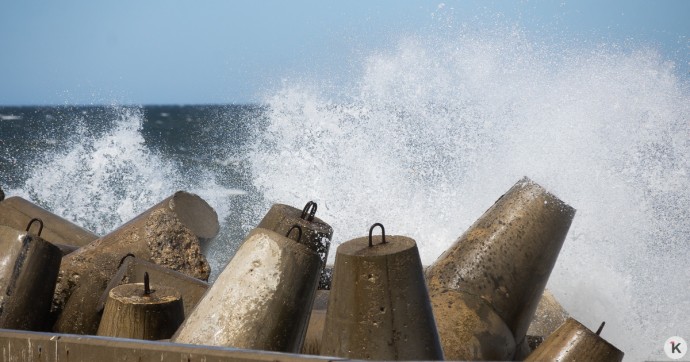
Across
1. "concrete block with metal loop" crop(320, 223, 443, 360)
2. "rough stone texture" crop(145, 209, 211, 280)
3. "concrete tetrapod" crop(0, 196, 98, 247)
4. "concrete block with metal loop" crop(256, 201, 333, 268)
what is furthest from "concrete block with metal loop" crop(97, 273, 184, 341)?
"concrete tetrapod" crop(0, 196, 98, 247)

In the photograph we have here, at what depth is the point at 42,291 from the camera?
4.34 metres

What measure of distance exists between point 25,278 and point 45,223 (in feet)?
8.84

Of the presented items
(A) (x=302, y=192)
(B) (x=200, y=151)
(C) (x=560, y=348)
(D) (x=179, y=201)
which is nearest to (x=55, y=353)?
(C) (x=560, y=348)

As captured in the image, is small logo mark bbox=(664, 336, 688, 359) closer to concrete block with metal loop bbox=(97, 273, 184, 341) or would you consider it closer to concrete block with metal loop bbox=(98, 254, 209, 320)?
concrete block with metal loop bbox=(98, 254, 209, 320)

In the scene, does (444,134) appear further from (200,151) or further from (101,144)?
(200,151)

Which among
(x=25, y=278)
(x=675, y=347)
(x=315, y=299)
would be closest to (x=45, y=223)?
(x=25, y=278)

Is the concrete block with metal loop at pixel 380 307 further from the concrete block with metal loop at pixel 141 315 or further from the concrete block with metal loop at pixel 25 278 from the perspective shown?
the concrete block with metal loop at pixel 25 278

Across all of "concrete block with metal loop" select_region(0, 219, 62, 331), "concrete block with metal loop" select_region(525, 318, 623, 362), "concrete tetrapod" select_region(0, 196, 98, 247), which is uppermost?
"concrete tetrapod" select_region(0, 196, 98, 247)

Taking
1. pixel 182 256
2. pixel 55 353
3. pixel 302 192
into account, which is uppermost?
pixel 302 192

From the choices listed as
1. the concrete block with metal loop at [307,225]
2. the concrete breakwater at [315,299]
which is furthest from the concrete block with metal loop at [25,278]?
the concrete block with metal loop at [307,225]

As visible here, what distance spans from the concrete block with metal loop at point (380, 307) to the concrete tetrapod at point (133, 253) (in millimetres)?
1801

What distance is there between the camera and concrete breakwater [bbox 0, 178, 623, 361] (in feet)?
11.1

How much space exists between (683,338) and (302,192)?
25.0 feet

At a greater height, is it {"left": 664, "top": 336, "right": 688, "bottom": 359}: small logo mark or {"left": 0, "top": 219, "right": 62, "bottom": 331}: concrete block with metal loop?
{"left": 0, "top": 219, "right": 62, "bottom": 331}: concrete block with metal loop
